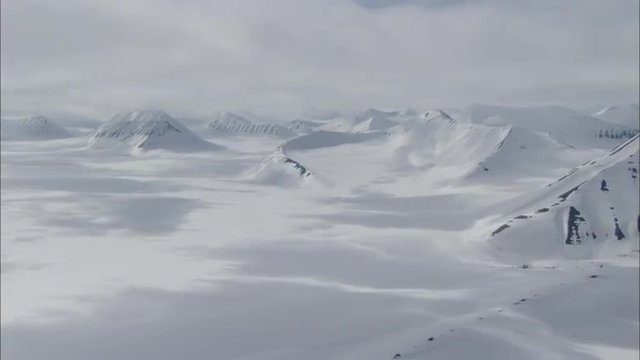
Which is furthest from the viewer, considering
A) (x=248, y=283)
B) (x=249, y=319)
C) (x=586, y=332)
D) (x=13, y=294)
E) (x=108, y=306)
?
(x=248, y=283)

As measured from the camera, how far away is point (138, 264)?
19262cm

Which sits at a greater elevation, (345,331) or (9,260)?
(9,260)

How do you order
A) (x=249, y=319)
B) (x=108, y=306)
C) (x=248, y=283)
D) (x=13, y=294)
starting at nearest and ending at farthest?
(x=249, y=319)
(x=108, y=306)
(x=13, y=294)
(x=248, y=283)

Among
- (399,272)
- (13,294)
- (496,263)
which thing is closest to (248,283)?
(399,272)

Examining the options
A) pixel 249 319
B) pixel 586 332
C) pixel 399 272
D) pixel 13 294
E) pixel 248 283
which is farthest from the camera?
pixel 399 272

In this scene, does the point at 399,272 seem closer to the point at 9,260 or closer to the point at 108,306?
the point at 108,306

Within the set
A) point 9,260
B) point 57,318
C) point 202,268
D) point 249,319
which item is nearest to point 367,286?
→ point 249,319

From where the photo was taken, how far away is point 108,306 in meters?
142

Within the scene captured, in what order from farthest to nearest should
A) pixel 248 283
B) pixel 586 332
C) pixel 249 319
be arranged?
pixel 248 283 → pixel 249 319 → pixel 586 332

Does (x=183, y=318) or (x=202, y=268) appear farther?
(x=202, y=268)

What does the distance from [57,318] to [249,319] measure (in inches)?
1570

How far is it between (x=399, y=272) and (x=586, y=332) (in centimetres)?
6510

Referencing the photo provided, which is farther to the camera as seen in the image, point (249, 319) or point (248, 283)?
point (248, 283)

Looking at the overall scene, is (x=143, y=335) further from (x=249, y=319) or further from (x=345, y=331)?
(x=345, y=331)
